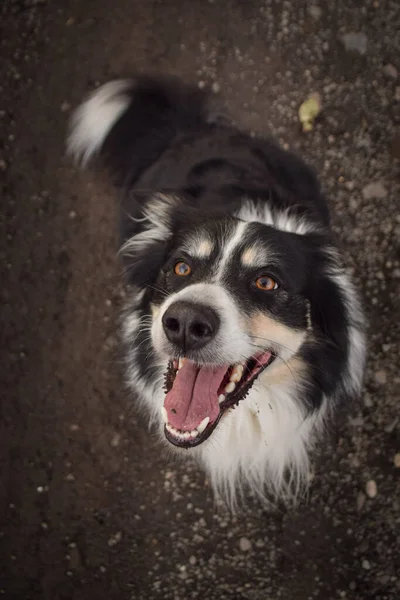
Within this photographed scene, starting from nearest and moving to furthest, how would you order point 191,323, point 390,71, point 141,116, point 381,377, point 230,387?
point 191,323, point 230,387, point 141,116, point 381,377, point 390,71

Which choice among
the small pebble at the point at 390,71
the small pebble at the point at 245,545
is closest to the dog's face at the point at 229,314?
the small pebble at the point at 245,545

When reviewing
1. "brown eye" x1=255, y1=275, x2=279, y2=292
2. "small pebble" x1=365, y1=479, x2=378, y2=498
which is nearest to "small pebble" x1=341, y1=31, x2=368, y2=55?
"brown eye" x1=255, y1=275, x2=279, y2=292

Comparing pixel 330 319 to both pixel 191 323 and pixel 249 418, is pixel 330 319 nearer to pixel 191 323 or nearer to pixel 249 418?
pixel 249 418

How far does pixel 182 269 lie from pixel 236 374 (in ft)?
1.24

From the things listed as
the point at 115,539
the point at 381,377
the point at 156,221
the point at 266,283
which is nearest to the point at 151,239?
the point at 156,221

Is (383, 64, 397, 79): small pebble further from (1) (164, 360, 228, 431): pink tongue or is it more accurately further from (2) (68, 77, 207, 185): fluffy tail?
(1) (164, 360, 228, 431): pink tongue

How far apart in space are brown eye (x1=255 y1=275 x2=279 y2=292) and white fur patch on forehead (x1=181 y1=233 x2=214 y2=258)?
178mm

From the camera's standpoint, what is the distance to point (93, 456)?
2498mm

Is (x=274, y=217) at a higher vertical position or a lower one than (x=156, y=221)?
higher

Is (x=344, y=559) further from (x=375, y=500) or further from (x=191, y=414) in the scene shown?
(x=191, y=414)

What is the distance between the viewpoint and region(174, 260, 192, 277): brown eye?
1641 millimetres

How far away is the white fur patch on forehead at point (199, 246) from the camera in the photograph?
1.62 metres

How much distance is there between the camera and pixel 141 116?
7.61 feet

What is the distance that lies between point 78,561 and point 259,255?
1749 mm
